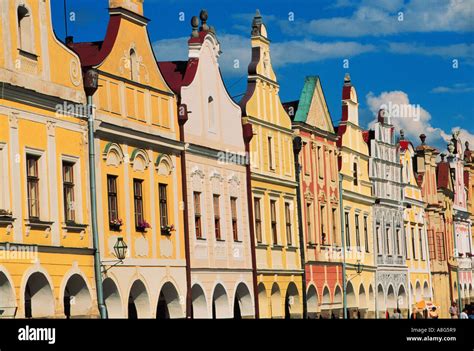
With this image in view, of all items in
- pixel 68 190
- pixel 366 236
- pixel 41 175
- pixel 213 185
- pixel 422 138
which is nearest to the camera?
pixel 41 175

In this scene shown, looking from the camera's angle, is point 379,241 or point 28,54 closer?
point 28,54

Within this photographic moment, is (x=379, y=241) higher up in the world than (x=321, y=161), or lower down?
lower down

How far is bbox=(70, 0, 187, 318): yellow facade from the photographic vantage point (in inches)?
1476

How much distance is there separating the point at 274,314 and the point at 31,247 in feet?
60.8

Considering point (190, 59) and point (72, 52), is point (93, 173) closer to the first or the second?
point (72, 52)

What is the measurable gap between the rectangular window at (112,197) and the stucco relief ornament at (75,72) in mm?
3243

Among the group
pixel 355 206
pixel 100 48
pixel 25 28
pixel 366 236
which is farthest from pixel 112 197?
pixel 366 236

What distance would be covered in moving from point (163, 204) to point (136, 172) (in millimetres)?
2142

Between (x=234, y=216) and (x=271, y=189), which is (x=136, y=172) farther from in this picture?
(x=271, y=189)

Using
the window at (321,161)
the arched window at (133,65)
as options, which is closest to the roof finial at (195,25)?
the arched window at (133,65)

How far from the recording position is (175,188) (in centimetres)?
4209

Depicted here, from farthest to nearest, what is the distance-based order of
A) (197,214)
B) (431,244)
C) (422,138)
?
(422,138)
(431,244)
(197,214)

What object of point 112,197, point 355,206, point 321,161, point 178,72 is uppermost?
point 178,72

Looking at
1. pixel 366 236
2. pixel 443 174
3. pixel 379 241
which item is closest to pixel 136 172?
pixel 366 236
